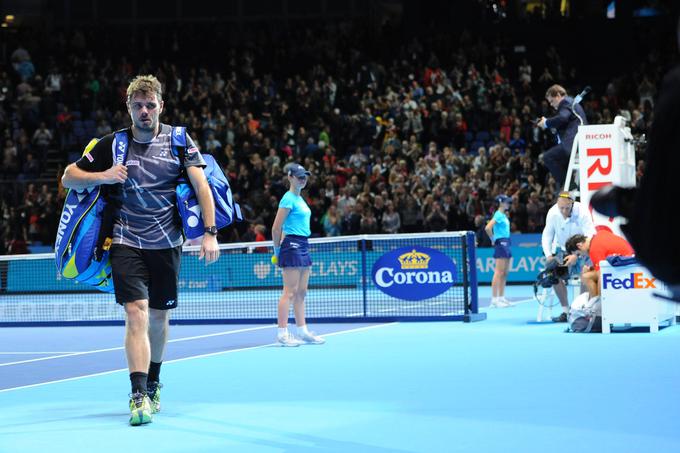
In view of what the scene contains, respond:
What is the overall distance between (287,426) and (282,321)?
18.4 ft

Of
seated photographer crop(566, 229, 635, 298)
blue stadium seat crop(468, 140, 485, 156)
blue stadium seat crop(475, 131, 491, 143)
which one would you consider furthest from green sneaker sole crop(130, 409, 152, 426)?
blue stadium seat crop(475, 131, 491, 143)

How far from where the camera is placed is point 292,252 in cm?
1233

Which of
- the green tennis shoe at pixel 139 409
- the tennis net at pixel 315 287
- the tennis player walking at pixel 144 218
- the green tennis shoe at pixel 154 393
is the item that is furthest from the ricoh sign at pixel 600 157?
the green tennis shoe at pixel 139 409

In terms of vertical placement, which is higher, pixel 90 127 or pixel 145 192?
pixel 90 127

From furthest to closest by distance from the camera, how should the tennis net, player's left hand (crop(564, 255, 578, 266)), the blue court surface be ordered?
1. the tennis net
2. player's left hand (crop(564, 255, 578, 266))
3. the blue court surface

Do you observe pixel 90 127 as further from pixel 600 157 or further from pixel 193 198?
pixel 193 198

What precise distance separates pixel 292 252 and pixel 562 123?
4.58 meters

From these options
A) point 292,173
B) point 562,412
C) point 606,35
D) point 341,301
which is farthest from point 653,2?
point 562,412

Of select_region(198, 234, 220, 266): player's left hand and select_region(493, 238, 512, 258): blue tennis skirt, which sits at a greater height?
select_region(493, 238, 512, 258): blue tennis skirt

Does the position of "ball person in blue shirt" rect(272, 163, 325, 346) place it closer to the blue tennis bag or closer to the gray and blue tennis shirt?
the gray and blue tennis shirt

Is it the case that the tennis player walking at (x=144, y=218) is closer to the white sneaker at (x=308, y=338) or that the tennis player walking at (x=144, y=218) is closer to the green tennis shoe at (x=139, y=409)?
the green tennis shoe at (x=139, y=409)

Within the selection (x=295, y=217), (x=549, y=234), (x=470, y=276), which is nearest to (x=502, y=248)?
(x=470, y=276)

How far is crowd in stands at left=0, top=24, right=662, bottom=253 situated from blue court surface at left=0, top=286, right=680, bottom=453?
1178cm

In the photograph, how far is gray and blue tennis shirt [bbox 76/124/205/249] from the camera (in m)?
7.39
